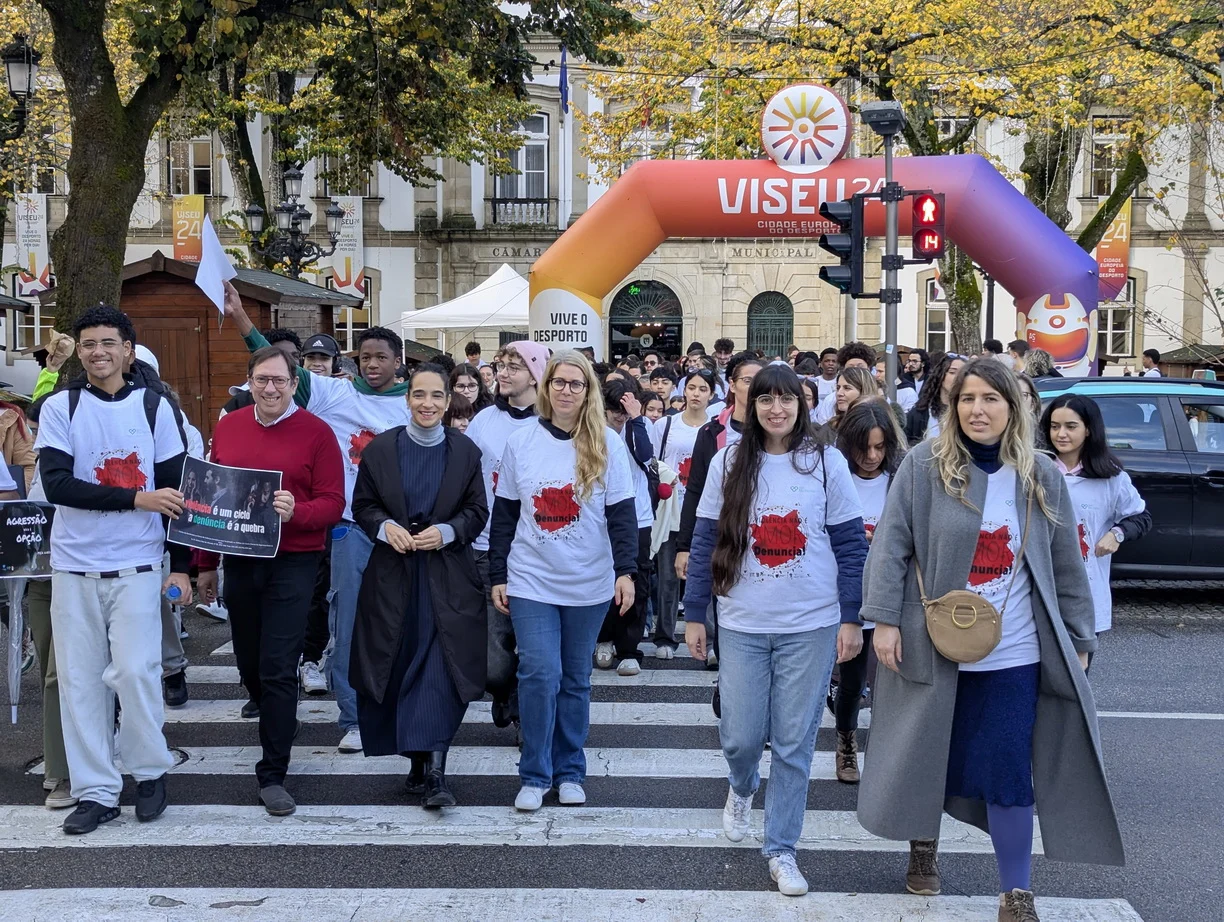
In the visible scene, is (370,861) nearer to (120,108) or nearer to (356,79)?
(120,108)

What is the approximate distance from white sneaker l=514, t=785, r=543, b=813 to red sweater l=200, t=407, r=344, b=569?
1.34m

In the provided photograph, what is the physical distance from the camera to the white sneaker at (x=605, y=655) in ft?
27.0

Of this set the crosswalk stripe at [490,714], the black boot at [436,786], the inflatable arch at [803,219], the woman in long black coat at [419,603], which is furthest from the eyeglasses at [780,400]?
the inflatable arch at [803,219]

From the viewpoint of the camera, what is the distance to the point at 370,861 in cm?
484

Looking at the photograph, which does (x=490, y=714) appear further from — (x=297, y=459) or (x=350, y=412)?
(x=297, y=459)

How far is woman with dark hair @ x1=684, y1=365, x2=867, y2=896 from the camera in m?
4.61

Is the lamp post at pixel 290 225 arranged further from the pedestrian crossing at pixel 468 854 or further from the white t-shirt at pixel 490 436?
the pedestrian crossing at pixel 468 854

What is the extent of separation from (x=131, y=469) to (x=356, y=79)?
8.85m

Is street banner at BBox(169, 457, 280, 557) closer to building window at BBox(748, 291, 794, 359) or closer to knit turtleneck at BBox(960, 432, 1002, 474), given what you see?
knit turtleneck at BBox(960, 432, 1002, 474)

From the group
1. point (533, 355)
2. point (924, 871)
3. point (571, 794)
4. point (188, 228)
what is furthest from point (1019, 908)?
point (188, 228)

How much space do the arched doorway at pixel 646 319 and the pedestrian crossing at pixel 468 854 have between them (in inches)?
1116

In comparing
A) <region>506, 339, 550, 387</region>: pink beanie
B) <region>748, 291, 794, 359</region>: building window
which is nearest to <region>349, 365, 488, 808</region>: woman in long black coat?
<region>506, 339, 550, 387</region>: pink beanie

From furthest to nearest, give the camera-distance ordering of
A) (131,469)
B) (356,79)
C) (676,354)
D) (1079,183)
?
(676,354), (1079,183), (356,79), (131,469)

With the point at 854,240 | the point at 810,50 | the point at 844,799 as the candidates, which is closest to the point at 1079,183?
the point at 810,50
